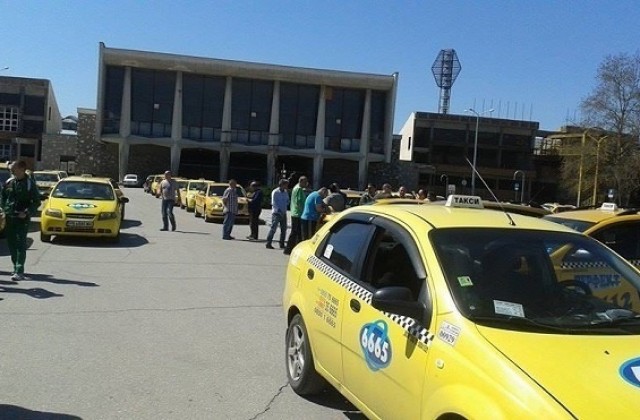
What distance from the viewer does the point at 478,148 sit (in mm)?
93125

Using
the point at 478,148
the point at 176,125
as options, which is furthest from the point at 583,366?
the point at 478,148

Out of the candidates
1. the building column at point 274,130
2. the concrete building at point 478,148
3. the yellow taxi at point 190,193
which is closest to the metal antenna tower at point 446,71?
the concrete building at point 478,148

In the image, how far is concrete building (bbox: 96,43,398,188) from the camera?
219 feet

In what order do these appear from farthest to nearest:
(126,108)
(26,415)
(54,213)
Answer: (126,108), (54,213), (26,415)

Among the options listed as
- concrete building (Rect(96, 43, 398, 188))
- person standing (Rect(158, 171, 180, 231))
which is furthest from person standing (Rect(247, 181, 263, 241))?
concrete building (Rect(96, 43, 398, 188))

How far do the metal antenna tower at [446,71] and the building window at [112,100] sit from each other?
59504mm

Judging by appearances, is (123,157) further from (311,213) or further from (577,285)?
(577,285)

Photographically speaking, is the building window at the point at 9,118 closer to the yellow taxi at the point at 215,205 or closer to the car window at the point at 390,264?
the yellow taxi at the point at 215,205

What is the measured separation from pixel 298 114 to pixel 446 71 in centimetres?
4849

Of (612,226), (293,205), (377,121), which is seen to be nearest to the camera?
(612,226)

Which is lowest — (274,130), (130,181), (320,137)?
(130,181)

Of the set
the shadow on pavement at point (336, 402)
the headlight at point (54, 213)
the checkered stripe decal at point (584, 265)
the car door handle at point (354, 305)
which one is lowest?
the shadow on pavement at point (336, 402)

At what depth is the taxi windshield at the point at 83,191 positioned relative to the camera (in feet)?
51.5

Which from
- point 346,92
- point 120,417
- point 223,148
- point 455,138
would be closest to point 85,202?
point 120,417
